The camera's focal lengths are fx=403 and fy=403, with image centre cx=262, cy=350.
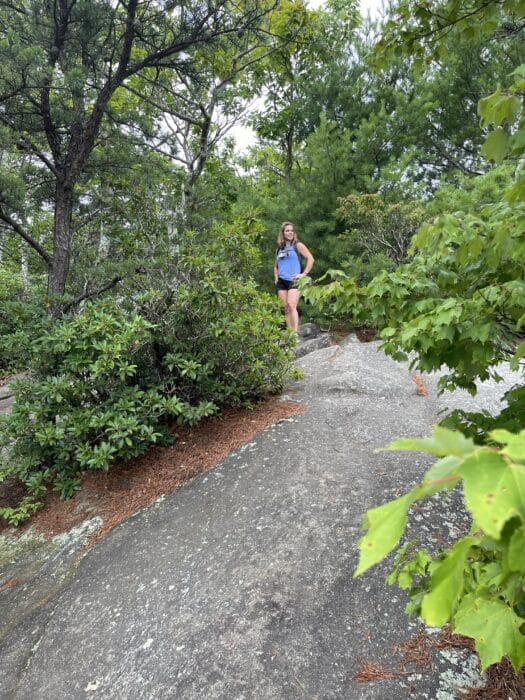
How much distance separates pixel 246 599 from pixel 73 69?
4.13 m

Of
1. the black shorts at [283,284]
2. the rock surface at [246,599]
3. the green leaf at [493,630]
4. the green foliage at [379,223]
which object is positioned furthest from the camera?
the green foliage at [379,223]

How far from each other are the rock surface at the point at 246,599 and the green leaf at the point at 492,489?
1753mm

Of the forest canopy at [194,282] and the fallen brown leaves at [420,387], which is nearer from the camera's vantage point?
the forest canopy at [194,282]

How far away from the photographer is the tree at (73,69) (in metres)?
3.52

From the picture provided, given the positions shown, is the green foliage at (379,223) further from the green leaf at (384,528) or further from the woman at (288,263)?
the green leaf at (384,528)

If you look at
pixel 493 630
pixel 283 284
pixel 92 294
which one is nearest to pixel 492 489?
pixel 493 630

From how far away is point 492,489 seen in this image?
0.43 meters

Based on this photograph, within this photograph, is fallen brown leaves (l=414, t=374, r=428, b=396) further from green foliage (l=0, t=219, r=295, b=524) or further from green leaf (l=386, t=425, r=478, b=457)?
green leaf (l=386, t=425, r=478, b=457)

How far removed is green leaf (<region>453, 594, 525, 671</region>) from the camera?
846 mm

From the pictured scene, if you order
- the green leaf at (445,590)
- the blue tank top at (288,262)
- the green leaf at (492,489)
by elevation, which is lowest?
the green leaf at (445,590)

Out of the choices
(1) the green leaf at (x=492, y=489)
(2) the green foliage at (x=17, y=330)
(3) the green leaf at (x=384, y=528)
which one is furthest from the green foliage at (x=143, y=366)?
(1) the green leaf at (x=492, y=489)

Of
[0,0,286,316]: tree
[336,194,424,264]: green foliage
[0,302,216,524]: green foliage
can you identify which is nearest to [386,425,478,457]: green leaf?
[0,302,216,524]: green foliage

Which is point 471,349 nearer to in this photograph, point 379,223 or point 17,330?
point 17,330

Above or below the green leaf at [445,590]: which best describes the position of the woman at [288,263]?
above
